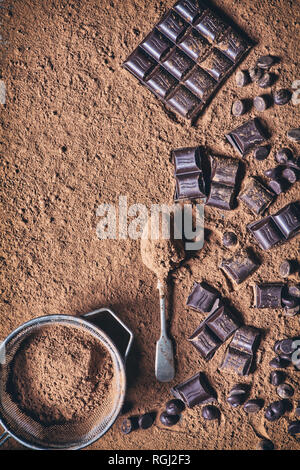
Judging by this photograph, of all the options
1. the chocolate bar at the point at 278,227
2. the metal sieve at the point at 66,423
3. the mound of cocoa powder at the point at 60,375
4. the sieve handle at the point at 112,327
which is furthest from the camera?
the sieve handle at the point at 112,327

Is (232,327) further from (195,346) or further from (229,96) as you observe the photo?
(229,96)

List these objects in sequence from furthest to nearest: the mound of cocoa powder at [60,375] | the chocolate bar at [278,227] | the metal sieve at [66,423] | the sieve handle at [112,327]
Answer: the sieve handle at [112,327] → the chocolate bar at [278,227] → the mound of cocoa powder at [60,375] → the metal sieve at [66,423]

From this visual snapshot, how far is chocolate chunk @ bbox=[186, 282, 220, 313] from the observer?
2941 millimetres

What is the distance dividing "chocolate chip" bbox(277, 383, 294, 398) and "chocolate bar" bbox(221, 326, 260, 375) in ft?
1.06

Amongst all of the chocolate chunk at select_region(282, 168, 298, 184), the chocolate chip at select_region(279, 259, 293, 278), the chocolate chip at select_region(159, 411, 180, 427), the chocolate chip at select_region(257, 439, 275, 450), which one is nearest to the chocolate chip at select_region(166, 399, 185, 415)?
the chocolate chip at select_region(159, 411, 180, 427)

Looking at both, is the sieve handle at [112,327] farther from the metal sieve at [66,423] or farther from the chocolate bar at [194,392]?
the chocolate bar at [194,392]

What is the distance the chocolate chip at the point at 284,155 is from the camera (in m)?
2.91

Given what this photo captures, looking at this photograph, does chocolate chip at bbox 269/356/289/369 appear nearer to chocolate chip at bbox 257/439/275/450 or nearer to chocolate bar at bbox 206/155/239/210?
chocolate chip at bbox 257/439/275/450

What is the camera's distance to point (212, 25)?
2.93 m

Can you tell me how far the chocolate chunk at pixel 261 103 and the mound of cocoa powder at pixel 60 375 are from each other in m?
2.34

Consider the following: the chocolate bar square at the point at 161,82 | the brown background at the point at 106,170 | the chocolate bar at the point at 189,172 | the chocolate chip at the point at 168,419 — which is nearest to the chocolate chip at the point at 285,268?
the brown background at the point at 106,170

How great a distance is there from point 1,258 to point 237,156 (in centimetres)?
224
